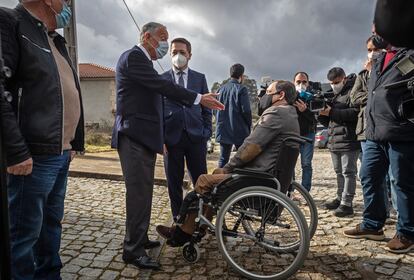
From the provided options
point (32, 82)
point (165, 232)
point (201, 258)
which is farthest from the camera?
point (165, 232)

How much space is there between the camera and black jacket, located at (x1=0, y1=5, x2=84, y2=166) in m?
1.72

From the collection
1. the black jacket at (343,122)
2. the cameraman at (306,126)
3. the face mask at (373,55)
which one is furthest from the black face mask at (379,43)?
the cameraman at (306,126)

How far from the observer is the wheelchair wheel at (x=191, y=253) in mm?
A: 2730

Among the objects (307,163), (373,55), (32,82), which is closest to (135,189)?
(32,82)

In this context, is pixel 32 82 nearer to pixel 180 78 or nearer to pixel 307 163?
pixel 180 78

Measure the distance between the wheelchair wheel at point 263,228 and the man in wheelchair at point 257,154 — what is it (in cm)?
25

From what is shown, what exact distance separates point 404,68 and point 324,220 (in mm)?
2015

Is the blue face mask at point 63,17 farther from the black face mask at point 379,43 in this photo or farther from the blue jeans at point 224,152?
the blue jeans at point 224,152

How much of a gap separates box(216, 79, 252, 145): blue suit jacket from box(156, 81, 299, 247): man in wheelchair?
6.84 ft

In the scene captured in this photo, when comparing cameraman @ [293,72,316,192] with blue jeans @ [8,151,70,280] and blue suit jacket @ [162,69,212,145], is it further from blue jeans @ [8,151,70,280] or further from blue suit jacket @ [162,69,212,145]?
blue jeans @ [8,151,70,280]

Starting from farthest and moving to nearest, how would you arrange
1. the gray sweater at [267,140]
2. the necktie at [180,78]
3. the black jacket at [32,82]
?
1. the necktie at [180,78]
2. the gray sweater at [267,140]
3. the black jacket at [32,82]

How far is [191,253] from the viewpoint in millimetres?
2746

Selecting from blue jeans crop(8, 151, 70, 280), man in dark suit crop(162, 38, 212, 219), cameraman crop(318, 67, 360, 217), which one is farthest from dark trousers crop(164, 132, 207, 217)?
cameraman crop(318, 67, 360, 217)

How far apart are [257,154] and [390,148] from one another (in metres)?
1.22
